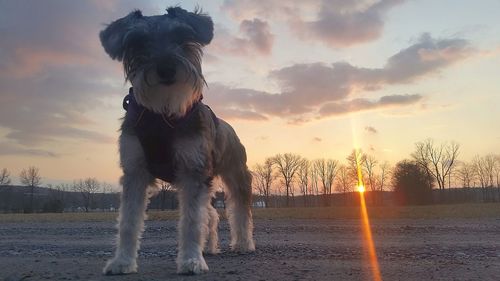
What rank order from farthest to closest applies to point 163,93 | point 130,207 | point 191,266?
point 130,207
point 191,266
point 163,93

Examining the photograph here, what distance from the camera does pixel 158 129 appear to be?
6.48m

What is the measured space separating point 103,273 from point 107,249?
4227mm

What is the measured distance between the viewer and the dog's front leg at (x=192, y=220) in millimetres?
6547

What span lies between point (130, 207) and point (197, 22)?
2.66m

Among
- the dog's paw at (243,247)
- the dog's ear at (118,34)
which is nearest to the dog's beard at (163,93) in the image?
the dog's ear at (118,34)

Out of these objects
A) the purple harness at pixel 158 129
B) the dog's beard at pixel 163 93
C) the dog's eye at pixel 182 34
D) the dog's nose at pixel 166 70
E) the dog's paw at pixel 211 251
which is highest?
the dog's eye at pixel 182 34

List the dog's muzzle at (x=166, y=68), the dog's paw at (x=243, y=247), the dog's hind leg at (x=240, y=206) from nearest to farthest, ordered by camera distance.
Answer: the dog's muzzle at (x=166, y=68) < the dog's paw at (x=243, y=247) < the dog's hind leg at (x=240, y=206)

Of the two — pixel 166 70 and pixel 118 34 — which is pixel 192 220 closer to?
pixel 166 70

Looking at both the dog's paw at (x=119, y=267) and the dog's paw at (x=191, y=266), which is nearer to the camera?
the dog's paw at (x=191, y=266)

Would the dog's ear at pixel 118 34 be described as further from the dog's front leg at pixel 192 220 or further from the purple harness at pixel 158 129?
the dog's front leg at pixel 192 220

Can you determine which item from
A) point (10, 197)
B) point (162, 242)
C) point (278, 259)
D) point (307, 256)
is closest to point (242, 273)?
point (278, 259)

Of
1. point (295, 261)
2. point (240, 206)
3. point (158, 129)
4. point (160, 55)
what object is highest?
point (160, 55)

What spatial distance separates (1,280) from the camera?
6520mm

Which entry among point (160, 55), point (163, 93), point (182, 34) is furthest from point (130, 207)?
point (182, 34)
